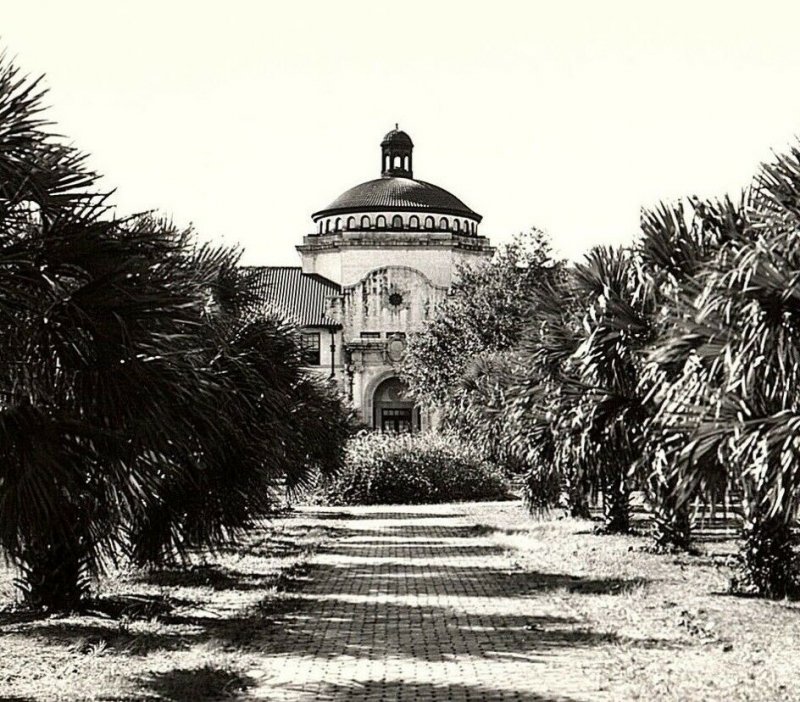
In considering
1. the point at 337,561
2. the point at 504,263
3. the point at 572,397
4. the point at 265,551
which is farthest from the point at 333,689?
the point at 504,263

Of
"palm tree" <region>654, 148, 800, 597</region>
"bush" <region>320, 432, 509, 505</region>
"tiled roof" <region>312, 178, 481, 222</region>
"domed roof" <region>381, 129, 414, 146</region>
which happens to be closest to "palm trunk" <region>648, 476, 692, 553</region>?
"palm tree" <region>654, 148, 800, 597</region>

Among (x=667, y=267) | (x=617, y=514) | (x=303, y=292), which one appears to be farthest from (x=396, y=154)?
(x=667, y=267)

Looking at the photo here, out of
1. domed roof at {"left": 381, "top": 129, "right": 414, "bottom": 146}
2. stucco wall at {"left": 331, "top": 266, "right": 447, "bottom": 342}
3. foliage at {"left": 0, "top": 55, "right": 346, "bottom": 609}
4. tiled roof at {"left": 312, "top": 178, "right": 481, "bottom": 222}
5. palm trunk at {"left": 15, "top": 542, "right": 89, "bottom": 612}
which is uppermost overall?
domed roof at {"left": 381, "top": 129, "right": 414, "bottom": 146}

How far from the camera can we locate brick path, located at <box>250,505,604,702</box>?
36.8ft

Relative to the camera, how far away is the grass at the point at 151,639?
11219 millimetres

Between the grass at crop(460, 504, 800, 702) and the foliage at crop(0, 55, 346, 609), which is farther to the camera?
the grass at crop(460, 504, 800, 702)

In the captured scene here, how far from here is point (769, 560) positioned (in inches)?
704

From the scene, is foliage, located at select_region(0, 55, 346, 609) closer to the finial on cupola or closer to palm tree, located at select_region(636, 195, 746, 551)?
palm tree, located at select_region(636, 195, 746, 551)

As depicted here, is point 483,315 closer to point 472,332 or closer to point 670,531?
point 472,332

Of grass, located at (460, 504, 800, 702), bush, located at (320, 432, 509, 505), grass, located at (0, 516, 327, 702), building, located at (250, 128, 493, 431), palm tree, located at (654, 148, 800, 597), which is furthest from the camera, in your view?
building, located at (250, 128, 493, 431)

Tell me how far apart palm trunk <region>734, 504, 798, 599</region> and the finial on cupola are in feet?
272

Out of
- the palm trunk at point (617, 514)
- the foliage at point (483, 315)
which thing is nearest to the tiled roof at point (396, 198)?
the foliage at point (483, 315)

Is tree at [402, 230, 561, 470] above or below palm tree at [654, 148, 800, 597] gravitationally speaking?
above

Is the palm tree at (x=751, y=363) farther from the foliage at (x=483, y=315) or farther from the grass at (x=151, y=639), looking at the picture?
the foliage at (x=483, y=315)
